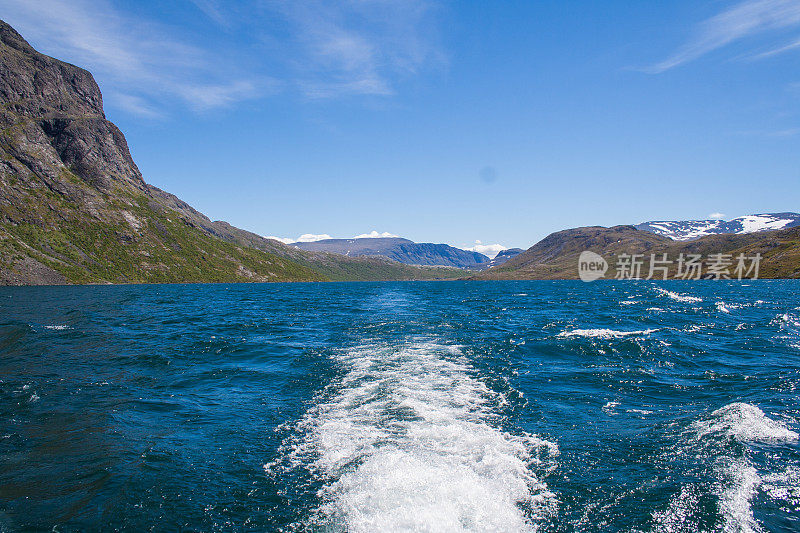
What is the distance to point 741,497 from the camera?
9453 millimetres

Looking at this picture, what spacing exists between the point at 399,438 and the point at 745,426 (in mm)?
13105

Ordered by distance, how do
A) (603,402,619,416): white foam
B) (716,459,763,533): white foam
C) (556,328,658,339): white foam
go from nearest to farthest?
(716,459,763,533): white foam
(603,402,619,416): white foam
(556,328,658,339): white foam

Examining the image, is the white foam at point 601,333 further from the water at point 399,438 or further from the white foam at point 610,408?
the white foam at point 610,408

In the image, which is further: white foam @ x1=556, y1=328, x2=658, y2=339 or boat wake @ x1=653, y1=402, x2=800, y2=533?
white foam @ x1=556, y1=328, x2=658, y2=339

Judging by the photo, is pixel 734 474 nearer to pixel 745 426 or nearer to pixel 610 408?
pixel 745 426

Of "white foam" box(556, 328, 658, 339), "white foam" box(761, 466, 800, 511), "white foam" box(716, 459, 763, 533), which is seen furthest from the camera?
"white foam" box(556, 328, 658, 339)

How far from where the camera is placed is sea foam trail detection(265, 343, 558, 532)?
28.6ft

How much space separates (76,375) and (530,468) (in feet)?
78.4

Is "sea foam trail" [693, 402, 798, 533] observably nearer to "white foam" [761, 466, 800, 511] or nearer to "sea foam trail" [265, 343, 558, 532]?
"white foam" [761, 466, 800, 511]

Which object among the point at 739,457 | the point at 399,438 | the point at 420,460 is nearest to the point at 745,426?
the point at 739,457

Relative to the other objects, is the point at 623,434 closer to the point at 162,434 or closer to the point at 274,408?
the point at 274,408

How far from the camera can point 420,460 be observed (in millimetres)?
11305

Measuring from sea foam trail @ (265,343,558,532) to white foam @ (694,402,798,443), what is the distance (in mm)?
6544

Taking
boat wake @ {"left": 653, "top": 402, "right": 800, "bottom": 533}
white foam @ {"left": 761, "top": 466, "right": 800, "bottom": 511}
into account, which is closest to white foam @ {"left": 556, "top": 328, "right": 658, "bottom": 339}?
boat wake @ {"left": 653, "top": 402, "right": 800, "bottom": 533}
